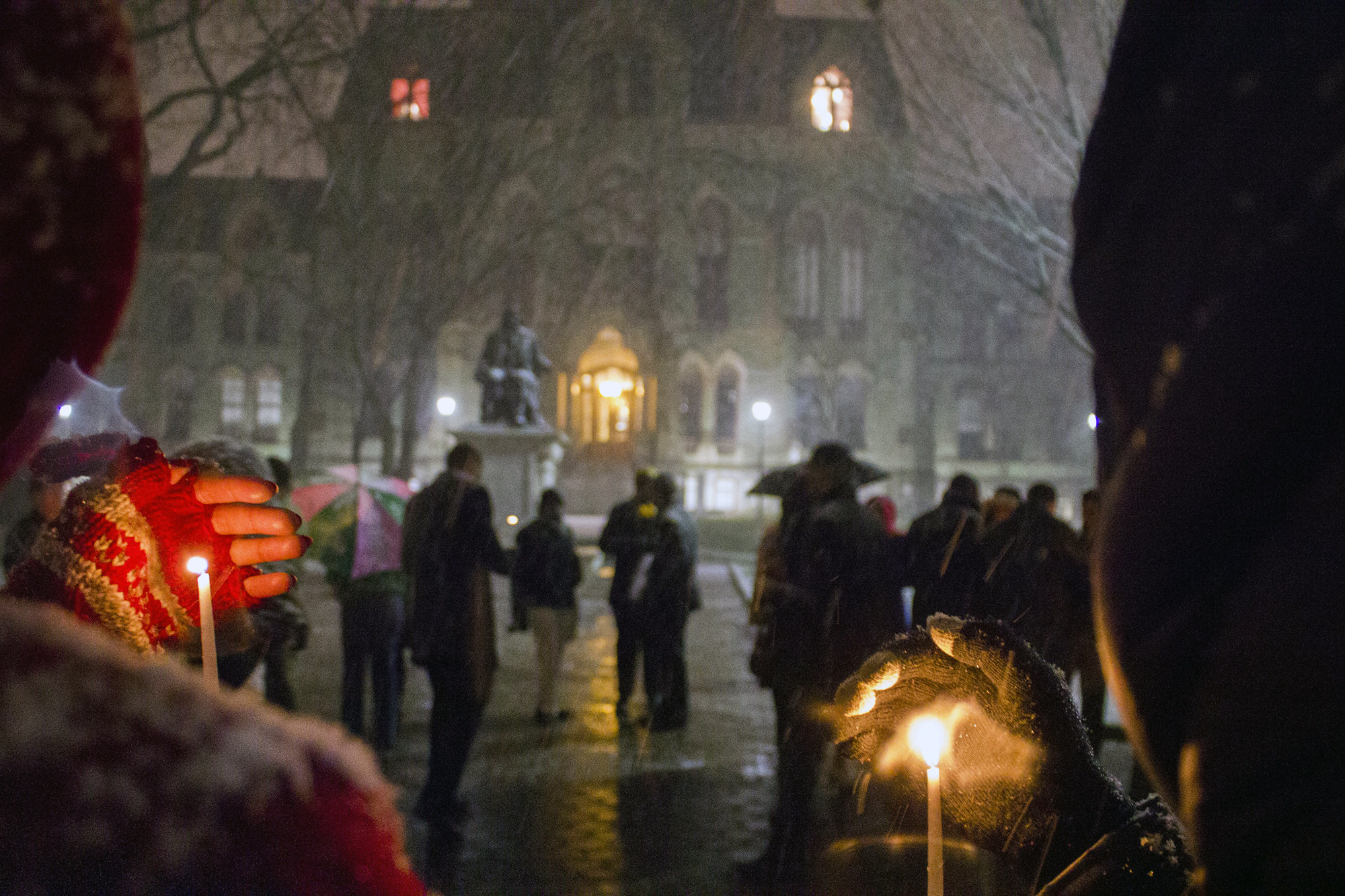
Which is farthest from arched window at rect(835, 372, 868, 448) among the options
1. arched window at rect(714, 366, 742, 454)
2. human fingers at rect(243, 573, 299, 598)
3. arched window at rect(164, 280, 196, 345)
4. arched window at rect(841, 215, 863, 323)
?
human fingers at rect(243, 573, 299, 598)

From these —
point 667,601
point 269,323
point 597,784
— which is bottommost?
point 597,784

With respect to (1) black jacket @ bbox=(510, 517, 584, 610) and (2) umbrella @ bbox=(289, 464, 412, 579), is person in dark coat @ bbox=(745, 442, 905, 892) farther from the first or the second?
(1) black jacket @ bbox=(510, 517, 584, 610)

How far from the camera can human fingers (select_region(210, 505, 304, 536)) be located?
1963mm

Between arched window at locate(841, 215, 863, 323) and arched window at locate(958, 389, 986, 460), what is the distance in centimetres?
653

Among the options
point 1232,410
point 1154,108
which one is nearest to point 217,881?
point 1232,410

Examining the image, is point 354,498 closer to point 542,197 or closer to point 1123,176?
point 1123,176

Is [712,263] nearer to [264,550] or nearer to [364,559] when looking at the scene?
[364,559]

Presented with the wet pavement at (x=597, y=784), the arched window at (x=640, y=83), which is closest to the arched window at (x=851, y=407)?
the arched window at (x=640, y=83)

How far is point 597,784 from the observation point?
22.1 feet

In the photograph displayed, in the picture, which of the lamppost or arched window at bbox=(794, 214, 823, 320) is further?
arched window at bbox=(794, 214, 823, 320)

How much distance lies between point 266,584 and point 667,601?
6.29 m

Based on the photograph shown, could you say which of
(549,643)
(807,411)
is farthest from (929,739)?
(807,411)

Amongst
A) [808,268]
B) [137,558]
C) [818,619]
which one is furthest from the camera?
[808,268]

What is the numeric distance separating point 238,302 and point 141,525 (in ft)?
160
